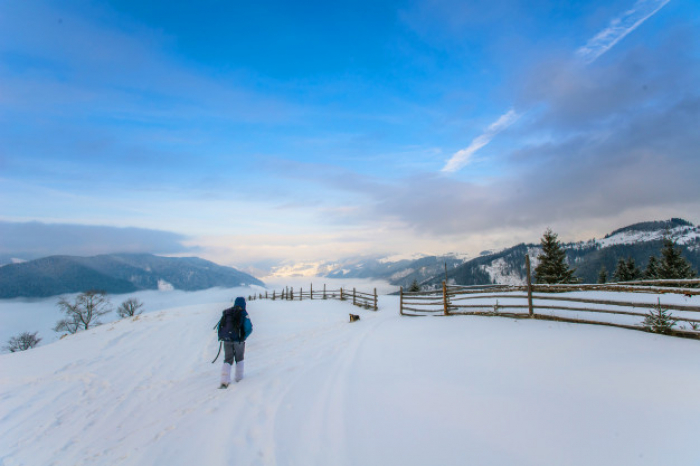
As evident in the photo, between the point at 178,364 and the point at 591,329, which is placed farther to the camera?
the point at 178,364

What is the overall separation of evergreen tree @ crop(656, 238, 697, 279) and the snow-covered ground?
24.2 m

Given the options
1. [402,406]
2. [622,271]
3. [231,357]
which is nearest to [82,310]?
[231,357]

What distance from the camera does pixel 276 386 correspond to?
19.9ft

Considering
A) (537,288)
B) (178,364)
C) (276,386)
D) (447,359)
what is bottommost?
(178,364)

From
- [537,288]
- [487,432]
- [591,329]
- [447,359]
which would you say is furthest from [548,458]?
[537,288]

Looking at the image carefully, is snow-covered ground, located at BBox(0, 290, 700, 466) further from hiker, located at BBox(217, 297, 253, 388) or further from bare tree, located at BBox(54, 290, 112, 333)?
bare tree, located at BBox(54, 290, 112, 333)

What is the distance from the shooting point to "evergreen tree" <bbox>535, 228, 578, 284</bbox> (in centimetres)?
2456

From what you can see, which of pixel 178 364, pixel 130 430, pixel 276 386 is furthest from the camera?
pixel 178 364

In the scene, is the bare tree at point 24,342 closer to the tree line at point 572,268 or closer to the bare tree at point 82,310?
the bare tree at point 82,310

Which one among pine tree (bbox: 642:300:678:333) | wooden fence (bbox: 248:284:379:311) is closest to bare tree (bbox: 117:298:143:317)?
wooden fence (bbox: 248:284:379:311)

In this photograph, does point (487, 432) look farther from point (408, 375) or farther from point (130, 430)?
point (130, 430)

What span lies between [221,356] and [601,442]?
10554 mm

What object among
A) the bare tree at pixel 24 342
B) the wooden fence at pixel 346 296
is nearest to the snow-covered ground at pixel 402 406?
the wooden fence at pixel 346 296

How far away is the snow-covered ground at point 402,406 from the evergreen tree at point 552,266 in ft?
63.2
